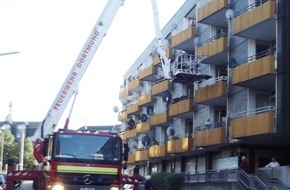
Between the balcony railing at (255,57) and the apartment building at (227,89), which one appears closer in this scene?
the apartment building at (227,89)

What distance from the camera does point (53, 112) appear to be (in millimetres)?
19266

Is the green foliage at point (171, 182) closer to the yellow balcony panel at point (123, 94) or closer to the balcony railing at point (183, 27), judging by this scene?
the balcony railing at point (183, 27)

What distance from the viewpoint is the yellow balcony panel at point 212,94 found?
3297cm

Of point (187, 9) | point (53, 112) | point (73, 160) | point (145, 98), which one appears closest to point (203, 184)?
point (53, 112)

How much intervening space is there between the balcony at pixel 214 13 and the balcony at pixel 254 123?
7.32 m

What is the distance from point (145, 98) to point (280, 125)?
2877 centimetres

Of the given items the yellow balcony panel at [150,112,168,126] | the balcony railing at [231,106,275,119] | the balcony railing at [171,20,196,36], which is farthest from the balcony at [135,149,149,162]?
the balcony railing at [231,106,275,119]

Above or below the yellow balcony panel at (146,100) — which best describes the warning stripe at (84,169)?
below

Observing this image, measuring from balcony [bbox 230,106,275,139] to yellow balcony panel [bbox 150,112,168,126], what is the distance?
51.6 ft

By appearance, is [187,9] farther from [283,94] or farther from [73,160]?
[73,160]

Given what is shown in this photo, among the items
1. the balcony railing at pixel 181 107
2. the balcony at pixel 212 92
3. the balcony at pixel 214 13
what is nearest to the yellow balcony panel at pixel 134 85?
the balcony railing at pixel 181 107

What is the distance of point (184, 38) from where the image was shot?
135 ft

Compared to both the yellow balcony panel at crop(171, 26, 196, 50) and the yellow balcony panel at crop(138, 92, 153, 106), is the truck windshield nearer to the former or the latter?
the yellow balcony panel at crop(171, 26, 196, 50)

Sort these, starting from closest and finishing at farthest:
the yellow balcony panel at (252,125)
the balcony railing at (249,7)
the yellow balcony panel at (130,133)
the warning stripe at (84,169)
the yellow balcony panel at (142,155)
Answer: the warning stripe at (84,169)
the yellow balcony panel at (252,125)
the balcony railing at (249,7)
the yellow balcony panel at (142,155)
the yellow balcony panel at (130,133)
